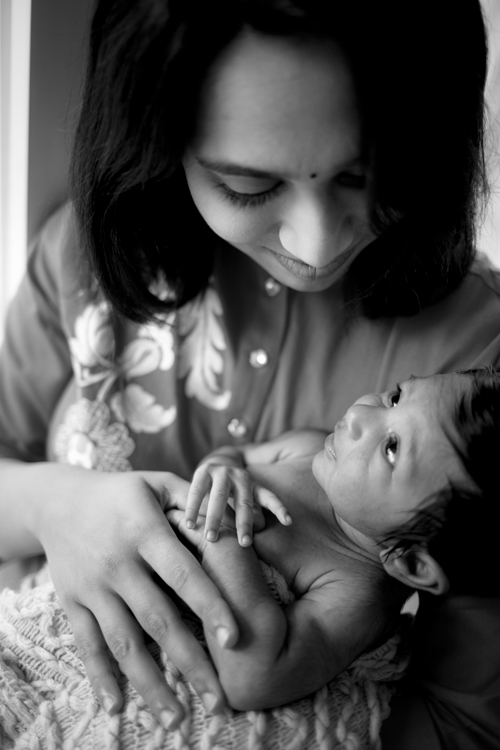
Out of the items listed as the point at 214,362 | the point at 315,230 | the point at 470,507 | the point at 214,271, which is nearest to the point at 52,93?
the point at 214,271

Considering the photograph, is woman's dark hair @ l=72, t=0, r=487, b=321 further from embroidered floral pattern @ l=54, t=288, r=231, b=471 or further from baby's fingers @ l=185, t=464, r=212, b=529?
baby's fingers @ l=185, t=464, r=212, b=529

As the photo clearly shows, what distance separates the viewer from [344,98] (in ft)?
2.36

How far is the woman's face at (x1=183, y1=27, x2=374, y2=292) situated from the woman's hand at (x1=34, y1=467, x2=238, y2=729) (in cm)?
40

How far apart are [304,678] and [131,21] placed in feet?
2.69

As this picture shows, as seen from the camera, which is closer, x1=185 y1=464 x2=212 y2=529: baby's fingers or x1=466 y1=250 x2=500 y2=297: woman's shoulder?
x1=185 y1=464 x2=212 y2=529: baby's fingers

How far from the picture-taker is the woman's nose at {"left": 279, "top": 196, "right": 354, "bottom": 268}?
0.79 meters

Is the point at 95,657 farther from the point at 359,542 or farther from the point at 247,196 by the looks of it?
the point at 247,196

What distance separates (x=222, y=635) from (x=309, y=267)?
1.64 feet

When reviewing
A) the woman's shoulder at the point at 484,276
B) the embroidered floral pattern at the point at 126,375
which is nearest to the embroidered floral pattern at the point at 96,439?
the embroidered floral pattern at the point at 126,375

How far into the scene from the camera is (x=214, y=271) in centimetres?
117

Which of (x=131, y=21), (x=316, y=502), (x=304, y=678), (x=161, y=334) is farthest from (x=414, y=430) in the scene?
(x=131, y=21)

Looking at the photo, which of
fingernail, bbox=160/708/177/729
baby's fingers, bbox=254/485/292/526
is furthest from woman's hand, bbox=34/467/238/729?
baby's fingers, bbox=254/485/292/526

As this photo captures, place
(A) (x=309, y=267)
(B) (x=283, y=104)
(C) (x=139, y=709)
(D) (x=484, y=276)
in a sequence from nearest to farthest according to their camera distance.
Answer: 1. (B) (x=283, y=104)
2. (C) (x=139, y=709)
3. (A) (x=309, y=267)
4. (D) (x=484, y=276)

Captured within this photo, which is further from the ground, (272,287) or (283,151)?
(283,151)
